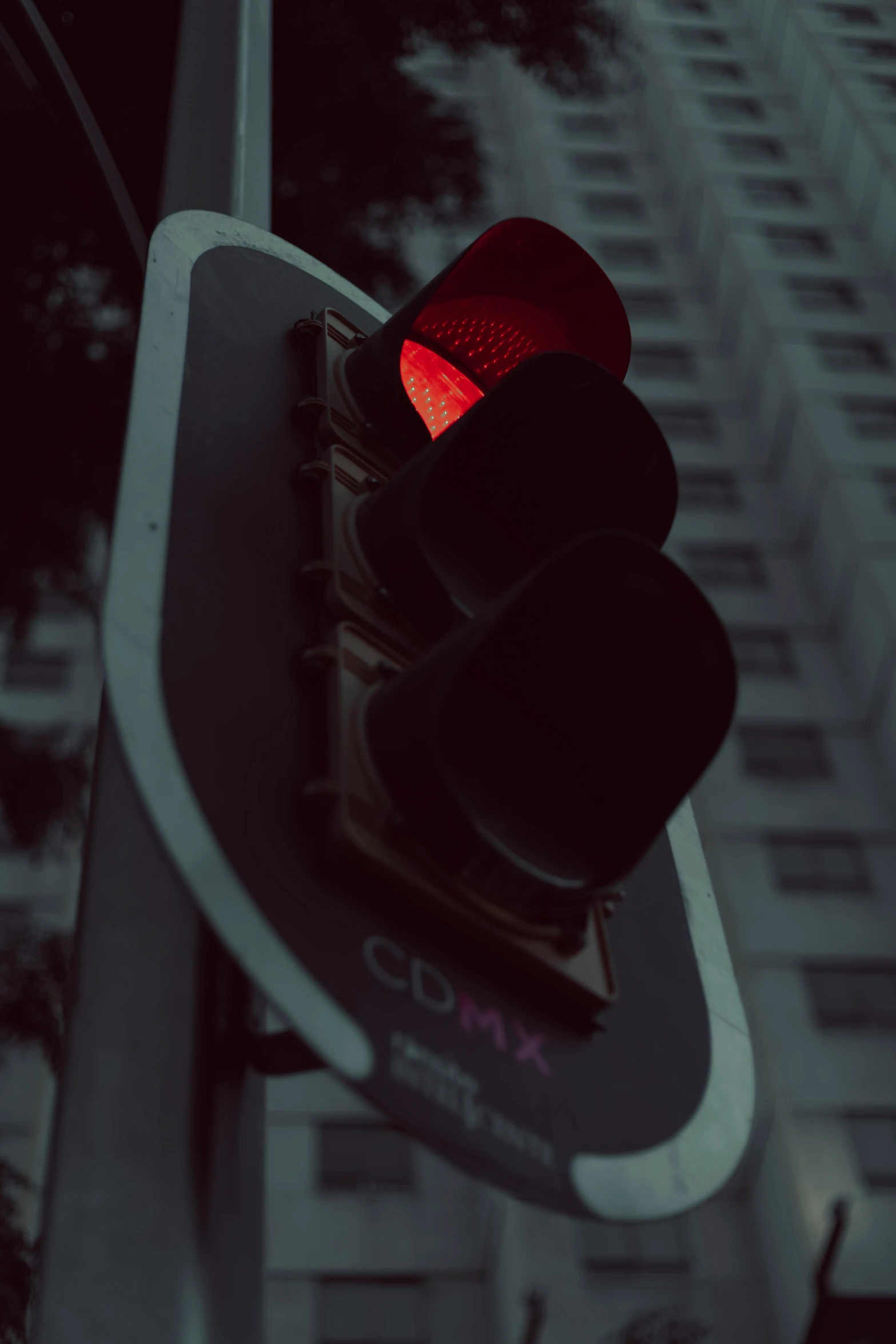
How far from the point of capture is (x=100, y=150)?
2.83m

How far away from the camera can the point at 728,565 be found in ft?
100

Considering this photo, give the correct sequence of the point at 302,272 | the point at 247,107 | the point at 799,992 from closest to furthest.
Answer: the point at 302,272 < the point at 247,107 < the point at 799,992

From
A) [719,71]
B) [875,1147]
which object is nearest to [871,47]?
[719,71]

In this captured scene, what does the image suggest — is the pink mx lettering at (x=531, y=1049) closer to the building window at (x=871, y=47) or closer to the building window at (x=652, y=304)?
the building window at (x=652, y=304)

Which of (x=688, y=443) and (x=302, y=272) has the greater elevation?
(x=688, y=443)

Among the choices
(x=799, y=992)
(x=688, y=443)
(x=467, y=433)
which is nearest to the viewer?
(x=467, y=433)

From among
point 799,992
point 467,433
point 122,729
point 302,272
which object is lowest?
point 122,729

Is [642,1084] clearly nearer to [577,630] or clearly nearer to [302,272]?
[577,630]

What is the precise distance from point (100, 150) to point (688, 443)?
31.0 meters

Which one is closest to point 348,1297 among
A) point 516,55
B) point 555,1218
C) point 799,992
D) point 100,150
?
point 555,1218

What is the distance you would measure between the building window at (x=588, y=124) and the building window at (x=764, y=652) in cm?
1809

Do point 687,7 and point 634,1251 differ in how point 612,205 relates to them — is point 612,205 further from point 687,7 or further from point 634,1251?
point 634,1251

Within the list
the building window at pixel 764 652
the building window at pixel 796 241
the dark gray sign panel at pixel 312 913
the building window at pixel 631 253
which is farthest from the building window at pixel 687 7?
the dark gray sign panel at pixel 312 913

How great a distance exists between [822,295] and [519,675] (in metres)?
35.4
